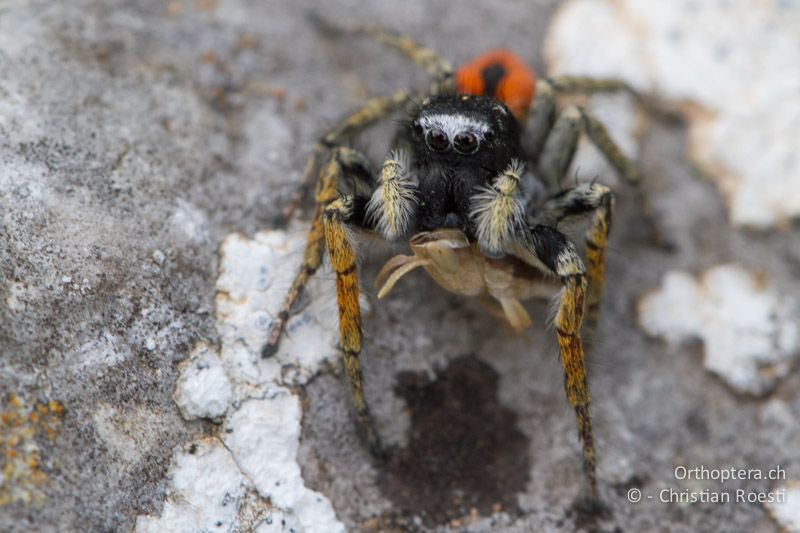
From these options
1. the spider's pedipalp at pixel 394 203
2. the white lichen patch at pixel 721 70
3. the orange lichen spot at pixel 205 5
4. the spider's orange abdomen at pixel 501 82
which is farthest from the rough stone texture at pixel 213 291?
the spider's orange abdomen at pixel 501 82

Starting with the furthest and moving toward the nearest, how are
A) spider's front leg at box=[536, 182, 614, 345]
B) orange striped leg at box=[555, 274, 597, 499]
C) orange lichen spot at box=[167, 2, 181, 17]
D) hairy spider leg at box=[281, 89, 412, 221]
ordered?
1. orange lichen spot at box=[167, 2, 181, 17]
2. hairy spider leg at box=[281, 89, 412, 221]
3. spider's front leg at box=[536, 182, 614, 345]
4. orange striped leg at box=[555, 274, 597, 499]

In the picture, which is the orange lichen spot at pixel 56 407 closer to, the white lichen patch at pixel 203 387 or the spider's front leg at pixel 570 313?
the white lichen patch at pixel 203 387

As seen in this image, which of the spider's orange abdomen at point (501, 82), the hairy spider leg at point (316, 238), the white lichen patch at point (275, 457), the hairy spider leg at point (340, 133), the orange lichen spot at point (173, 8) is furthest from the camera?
the orange lichen spot at point (173, 8)

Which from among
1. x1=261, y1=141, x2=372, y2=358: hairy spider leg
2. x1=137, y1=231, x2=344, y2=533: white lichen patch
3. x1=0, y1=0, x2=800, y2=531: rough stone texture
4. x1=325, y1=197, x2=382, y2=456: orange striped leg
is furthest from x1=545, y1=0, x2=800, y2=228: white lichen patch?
x1=137, y1=231, x2=344, y2=533: white lichen patch

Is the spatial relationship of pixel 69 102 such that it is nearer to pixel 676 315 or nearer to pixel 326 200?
pixel 326 200

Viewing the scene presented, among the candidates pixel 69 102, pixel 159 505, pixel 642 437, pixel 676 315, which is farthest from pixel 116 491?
pixel 676 315

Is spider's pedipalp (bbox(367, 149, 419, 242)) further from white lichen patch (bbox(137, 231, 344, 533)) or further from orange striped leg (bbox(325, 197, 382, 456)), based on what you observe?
white lichen patch (bbox(137, 231, 344, 533))

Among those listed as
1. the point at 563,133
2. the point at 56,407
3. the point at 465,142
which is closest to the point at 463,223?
the point at 465,142
